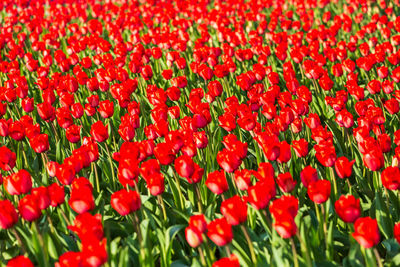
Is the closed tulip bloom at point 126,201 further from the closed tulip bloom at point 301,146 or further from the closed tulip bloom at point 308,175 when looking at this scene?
the closed tulip bloom at point 301,146

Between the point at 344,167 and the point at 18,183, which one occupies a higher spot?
the point at 18,183

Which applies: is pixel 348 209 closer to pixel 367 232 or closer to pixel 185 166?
pixel 367 232

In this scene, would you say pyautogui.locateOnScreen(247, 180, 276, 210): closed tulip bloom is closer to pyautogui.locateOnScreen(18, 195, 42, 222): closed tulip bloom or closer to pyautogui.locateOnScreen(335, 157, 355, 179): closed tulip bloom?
pyautogui.locateOnScreen(335, 157, 355, 179): closed tulip bloom

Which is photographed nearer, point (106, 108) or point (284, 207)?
point (284, 207)

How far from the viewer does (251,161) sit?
12.0 ft

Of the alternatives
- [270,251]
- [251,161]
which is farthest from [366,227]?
[251,161]

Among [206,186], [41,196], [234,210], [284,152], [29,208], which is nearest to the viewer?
[234,210]

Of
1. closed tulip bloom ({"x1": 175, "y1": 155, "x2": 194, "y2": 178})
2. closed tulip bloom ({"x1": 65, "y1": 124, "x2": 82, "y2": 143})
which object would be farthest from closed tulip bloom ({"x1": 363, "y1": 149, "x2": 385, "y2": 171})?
closed tulip bloom ({"x1": 65, "y1": 124, "x2": 82, "y2": 143})

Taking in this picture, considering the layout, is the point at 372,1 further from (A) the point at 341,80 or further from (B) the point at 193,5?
(A) the point at 341,80

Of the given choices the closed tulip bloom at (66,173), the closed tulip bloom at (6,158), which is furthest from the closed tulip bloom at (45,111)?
the closed tulip bloom at (66,173)

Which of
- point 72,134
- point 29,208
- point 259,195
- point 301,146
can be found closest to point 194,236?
point 259,195

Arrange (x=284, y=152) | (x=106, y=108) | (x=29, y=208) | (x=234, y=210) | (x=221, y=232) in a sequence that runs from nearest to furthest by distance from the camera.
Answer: (x=221, y=232)
(x=234, y=210)
(x=29, y=208)
(x=284, y=152)
(x=106, y=108)

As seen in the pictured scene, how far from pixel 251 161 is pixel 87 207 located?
160 centimetres

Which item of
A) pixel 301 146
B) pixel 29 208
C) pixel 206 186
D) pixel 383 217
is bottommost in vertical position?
pixel 383 217
